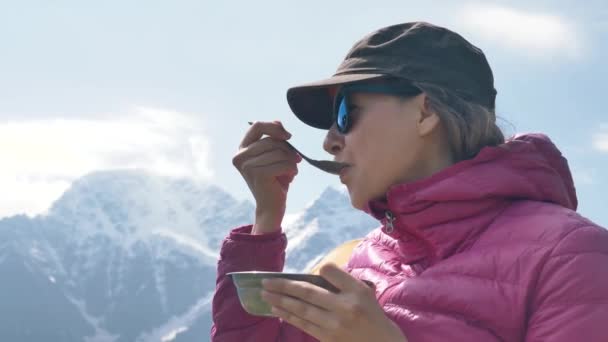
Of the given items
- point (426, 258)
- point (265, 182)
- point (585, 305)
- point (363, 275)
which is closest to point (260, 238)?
point (265, 182)

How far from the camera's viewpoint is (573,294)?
103 inches

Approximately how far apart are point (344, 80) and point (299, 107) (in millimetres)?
645

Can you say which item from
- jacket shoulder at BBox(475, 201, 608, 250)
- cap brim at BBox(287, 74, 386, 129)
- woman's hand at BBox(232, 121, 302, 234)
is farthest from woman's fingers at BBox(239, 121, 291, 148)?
jacket shoulder at BBox(475, 201, 608, 250)

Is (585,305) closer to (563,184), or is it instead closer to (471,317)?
(471,317)

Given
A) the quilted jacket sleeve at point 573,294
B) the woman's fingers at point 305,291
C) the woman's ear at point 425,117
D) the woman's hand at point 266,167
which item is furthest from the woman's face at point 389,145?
the woman's fingers at point 305,291

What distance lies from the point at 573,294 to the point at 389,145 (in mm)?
985

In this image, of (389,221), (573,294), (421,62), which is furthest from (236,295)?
(573,294)

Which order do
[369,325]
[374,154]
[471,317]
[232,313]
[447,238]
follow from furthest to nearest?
[232,313] < [374,154] < [447,238] < [471,317] < [369,325]

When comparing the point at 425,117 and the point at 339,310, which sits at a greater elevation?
the point at 425,117

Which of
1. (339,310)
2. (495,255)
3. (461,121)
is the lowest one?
(495,255)

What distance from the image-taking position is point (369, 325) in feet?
8.16

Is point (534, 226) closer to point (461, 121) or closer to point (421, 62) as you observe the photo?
point (461, 121)

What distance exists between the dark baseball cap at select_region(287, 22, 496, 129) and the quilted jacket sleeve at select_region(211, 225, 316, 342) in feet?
2.56

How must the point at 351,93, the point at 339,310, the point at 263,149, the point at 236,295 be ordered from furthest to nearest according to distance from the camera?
the point at 263,149, the point at 236,295, the point at 351,93, the point at 339,310
